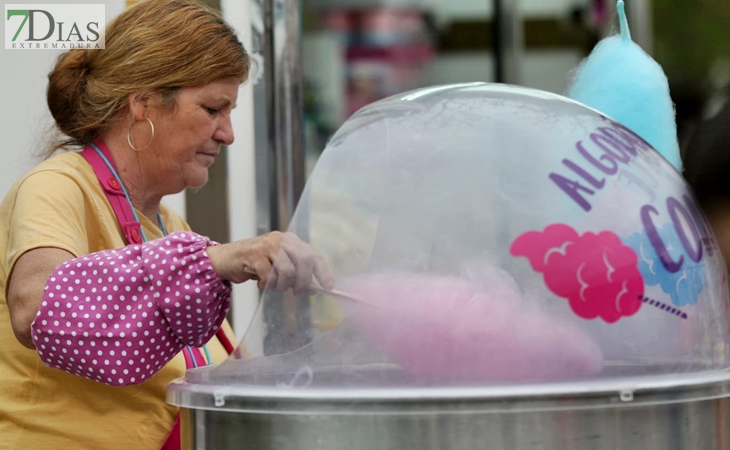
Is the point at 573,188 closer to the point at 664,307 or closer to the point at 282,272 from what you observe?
the point at 664,307

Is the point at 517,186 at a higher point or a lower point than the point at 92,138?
lower

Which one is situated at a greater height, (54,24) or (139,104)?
(54,24)

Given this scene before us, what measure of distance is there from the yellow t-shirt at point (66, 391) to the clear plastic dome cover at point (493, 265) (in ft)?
0.83

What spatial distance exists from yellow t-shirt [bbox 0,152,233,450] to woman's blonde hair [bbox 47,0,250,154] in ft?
0.67

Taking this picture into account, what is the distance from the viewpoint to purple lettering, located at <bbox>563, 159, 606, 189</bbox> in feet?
4.17

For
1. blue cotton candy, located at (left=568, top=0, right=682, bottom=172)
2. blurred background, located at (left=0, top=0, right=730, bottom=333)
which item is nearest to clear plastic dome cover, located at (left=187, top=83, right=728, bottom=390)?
blue cotton candy, located at (left=568, top=0, right=682, bottom=172)

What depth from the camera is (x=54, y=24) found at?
223cm

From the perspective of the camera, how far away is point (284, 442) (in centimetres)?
115

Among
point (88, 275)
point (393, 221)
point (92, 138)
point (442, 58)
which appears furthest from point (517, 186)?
point (442, 58)

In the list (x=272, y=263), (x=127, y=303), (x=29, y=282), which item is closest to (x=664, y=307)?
(x=272, y=263)

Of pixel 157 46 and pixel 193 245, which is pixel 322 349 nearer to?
pixel 193 245

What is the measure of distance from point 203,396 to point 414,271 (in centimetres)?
30

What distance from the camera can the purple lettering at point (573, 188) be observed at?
1.25 metres

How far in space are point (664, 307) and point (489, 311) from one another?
0.24 meters
